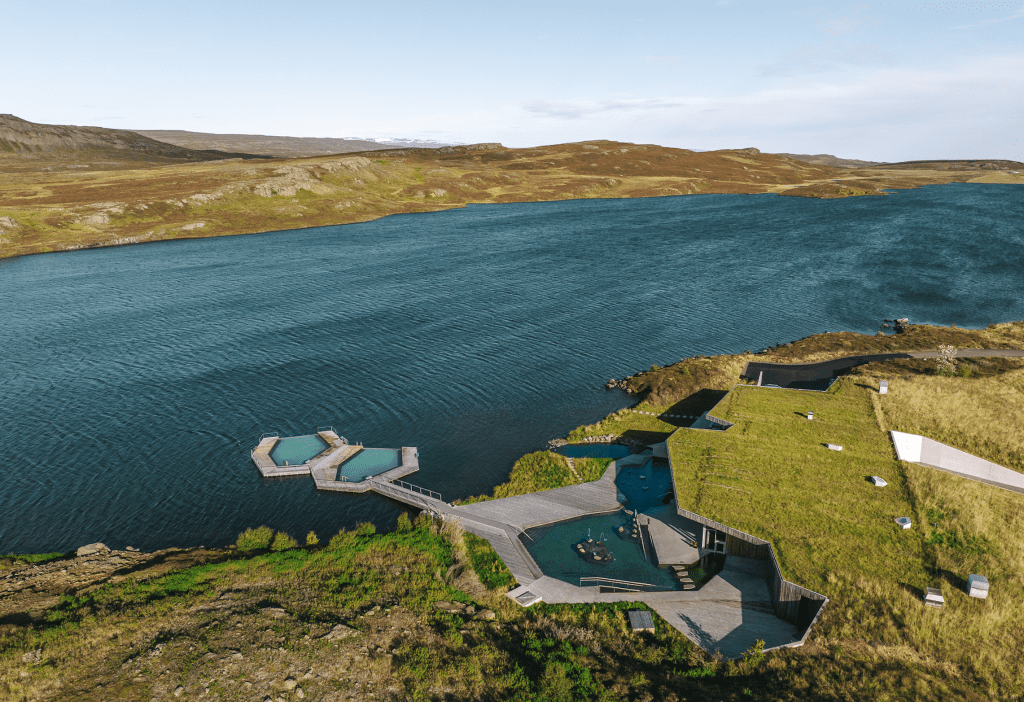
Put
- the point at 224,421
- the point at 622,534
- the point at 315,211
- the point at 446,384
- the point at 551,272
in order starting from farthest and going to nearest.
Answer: the point at 315,211
the point at 551,272
the point at 446,384
the point at 224,421
the point at 622,534

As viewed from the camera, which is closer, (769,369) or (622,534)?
(622,534)

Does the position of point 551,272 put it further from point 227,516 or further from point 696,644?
point 696,644

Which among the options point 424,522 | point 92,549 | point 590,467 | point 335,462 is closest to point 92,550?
point 92,549

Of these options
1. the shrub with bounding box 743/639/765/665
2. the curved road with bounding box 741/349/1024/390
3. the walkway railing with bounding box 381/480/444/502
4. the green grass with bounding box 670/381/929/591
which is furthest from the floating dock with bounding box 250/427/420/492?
the curved road with bounding box 741/349/1024/390

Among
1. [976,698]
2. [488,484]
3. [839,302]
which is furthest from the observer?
[839,302]

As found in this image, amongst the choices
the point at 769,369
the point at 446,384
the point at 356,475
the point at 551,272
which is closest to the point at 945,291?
the point at 769,369

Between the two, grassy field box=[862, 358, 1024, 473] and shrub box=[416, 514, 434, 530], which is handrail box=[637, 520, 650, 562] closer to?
shrub box=[416, 514, 434, 530]
